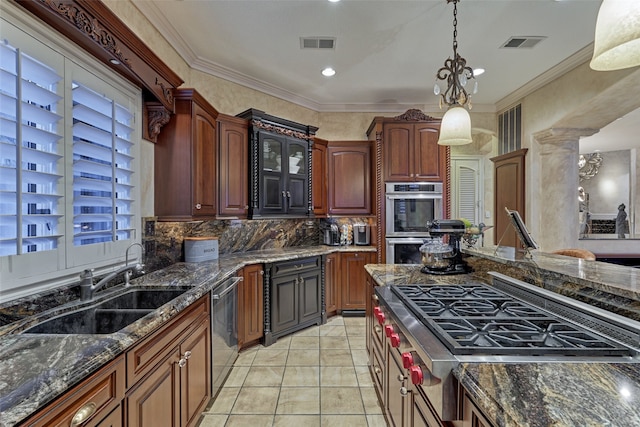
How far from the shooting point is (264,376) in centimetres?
264

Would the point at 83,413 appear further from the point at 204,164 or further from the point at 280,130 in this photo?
the point at 280,130

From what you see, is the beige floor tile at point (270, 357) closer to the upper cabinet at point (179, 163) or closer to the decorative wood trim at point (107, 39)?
the upper cabinet at point (179, 163)

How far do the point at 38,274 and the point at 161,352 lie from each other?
0.71m

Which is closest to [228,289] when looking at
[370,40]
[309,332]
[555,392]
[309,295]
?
[309,295]

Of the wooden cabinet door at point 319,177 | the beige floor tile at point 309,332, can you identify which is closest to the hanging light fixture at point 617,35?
the wooden cabinet door at point 319,177

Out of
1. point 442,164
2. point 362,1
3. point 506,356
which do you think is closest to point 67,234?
point 506,356

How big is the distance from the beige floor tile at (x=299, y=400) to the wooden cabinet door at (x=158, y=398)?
32.7 inches

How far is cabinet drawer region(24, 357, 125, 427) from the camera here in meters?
0.85

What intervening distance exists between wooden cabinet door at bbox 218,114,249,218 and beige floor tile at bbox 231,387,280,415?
165 centimetres

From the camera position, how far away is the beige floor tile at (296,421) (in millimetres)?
2039

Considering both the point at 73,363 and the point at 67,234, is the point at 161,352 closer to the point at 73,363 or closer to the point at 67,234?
the point at 73,363

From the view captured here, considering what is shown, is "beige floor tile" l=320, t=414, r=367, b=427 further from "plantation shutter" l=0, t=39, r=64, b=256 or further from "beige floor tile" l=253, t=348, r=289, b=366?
"plantation shutter" l=0, t=39, r=64, b=256

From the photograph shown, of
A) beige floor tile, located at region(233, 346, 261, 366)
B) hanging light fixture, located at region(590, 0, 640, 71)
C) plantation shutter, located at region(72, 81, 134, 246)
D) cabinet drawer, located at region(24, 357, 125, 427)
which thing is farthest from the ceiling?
beige floor tile, located at region(233, 346, 261, 366)

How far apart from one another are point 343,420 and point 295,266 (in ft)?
5.53
